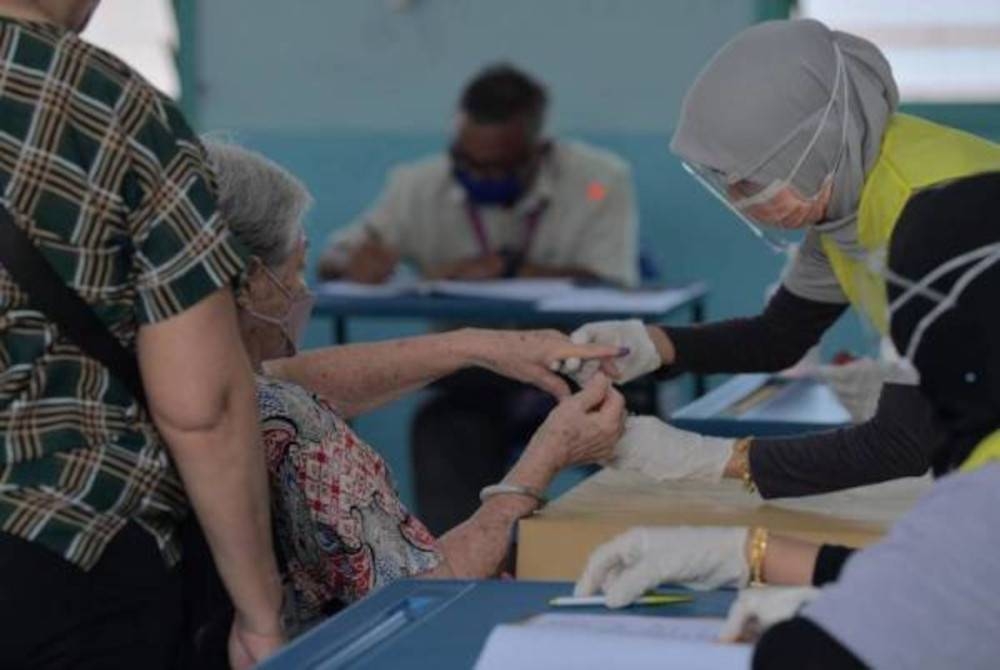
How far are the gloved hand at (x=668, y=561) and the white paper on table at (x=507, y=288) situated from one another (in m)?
3.16

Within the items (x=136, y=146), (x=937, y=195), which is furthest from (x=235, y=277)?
(x=937, y=195)

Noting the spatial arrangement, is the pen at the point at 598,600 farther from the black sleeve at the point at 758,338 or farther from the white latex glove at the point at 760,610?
the black sleeve at the point at 758,338

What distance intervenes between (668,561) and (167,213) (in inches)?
21.4

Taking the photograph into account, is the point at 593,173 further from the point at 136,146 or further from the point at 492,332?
the point at 136,146

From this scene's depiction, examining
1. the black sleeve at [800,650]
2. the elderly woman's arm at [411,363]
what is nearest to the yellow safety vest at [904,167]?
the elderly woman's arm at [411,363]

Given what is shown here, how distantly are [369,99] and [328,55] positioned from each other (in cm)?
20

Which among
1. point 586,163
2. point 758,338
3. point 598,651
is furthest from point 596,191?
point 598,651

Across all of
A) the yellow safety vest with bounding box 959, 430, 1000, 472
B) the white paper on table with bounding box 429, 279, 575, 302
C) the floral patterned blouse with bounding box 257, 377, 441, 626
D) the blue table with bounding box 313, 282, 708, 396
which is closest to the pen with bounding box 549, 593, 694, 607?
the yellow safety vest with bounding box 959, 430, 1000, 472

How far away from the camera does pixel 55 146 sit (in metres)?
1.73

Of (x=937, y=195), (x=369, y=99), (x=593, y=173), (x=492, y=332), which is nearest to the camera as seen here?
(x=937, y=195)

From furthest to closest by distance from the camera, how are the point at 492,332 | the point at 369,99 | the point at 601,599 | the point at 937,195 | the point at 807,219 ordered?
the point at 369,99 < the point at 492,332 < the point at 807,219 < the point at 601,599 < the point at 937,195

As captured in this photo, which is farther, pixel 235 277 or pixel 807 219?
pixel 807 219

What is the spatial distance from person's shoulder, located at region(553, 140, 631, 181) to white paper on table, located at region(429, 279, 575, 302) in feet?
1.67

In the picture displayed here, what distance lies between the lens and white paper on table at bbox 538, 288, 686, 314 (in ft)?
15.4
